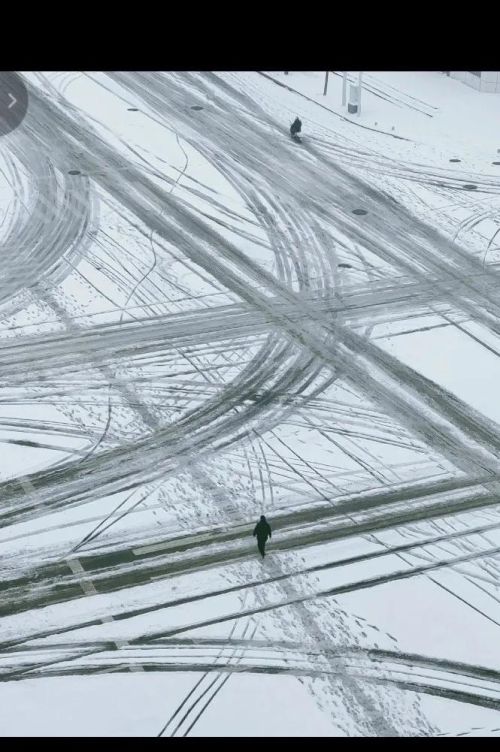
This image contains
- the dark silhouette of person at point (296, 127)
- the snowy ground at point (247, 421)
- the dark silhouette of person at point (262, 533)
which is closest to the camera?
the snowy ground at point (247, 421)

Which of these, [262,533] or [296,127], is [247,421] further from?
[296,127]

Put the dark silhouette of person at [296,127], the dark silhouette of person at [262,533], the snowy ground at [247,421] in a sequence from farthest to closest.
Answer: the dark silhouette of person at [296,127]
the dark silhouette of person at [262,533]
the snowy ground at [247,421]
